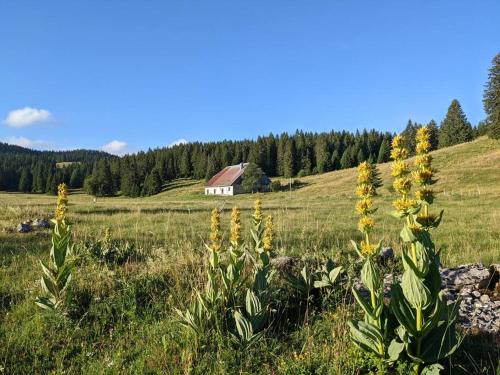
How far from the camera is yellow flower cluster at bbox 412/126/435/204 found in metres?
3.50

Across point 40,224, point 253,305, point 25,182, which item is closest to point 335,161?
point 25,182

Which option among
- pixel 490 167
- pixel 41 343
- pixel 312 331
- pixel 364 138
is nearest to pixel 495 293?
pixel 312 331

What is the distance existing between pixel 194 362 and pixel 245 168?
88.1 meters

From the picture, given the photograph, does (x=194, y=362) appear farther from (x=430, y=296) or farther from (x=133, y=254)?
(x=133, y=254)

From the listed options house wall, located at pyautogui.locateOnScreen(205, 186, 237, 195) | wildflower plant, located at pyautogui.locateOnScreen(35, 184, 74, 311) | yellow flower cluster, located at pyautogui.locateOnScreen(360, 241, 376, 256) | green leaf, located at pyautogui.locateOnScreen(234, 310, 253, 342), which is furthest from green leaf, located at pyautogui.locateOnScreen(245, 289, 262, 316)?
house wall, located at pyautogui.locateOnScreen(205, 186, 237, 195)

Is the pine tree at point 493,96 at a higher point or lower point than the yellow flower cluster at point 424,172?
higher

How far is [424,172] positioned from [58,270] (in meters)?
5.06

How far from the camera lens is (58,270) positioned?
18.6ft

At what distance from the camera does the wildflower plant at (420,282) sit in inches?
135

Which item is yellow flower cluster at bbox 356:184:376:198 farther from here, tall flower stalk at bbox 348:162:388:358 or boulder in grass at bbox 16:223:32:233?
boulder in grass at bbox 16:223:32:233

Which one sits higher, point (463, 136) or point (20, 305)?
point (463, 136)

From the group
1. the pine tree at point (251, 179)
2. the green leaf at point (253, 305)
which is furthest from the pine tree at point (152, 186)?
the green leaf at point (253, 305)

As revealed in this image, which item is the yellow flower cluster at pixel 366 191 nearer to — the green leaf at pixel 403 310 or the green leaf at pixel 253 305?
the green leaf at pixel 403 310

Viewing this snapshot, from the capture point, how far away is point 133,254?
357 inches
